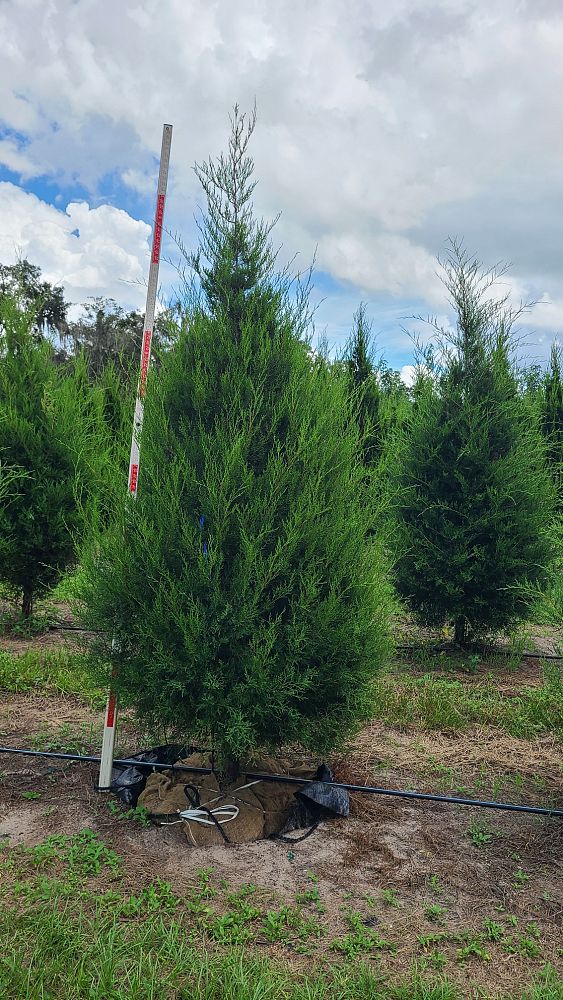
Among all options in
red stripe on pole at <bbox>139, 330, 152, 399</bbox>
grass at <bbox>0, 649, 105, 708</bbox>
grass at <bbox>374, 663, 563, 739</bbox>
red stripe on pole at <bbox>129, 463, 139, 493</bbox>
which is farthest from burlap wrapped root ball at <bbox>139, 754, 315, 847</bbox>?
red stripe on pole at <bbox>139, 330, 152, 399</bbox>

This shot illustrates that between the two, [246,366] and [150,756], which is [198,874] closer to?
[150,756]

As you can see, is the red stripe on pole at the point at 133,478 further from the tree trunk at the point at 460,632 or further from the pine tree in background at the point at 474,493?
the tree trunk at the point at 460,632

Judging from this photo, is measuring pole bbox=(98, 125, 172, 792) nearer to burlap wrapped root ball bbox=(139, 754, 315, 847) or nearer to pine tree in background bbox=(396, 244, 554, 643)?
burlap wrapped root ball bbox=(139, 754, 315, 847)

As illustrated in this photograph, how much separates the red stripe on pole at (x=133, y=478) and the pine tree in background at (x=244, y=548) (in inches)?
2.7

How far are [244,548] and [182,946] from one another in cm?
171

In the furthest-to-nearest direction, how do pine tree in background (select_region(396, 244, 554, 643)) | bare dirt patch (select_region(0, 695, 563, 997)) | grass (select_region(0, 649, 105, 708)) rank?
pine tree in background (select_region(396, 244, 554, 643)) < grass (select_region(0, 649, 105, 708)) < bare dirt patch (select_region(0, 695, 563, 997))

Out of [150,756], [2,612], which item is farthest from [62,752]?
[2,612]

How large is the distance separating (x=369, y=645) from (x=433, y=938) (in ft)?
4.45

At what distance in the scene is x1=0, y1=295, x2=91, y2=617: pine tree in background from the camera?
24.9ft

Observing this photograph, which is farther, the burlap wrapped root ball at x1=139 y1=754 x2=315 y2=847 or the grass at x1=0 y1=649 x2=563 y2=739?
the grass at x1=0 y1=649 x2=563 y2=739

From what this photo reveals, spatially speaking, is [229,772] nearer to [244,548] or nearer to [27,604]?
[244,548]

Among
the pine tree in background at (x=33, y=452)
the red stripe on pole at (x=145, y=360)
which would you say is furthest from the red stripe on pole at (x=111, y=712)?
the pine tree in background at (x=33, y=452)

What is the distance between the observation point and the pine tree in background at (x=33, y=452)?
760 cm

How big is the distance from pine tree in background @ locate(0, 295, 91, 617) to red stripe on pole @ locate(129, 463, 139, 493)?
3902 millimetres
